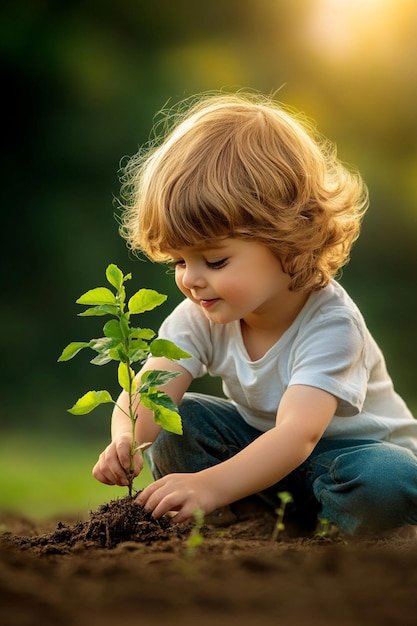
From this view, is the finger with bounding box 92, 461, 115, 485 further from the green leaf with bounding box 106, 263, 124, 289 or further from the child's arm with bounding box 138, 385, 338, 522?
the green leaf with bounding box 106, 263, 124, 289

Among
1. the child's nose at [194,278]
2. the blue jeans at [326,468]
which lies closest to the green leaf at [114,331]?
the child's nose at [194,278]

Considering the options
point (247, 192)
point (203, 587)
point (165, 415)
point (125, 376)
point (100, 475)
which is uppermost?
point (247, 192)

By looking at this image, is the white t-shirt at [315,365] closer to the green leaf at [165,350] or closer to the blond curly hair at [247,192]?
the blond curly hair at [247,192]

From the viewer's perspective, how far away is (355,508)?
2.64 metres

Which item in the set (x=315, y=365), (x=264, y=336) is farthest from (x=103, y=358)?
(x=264, y=336)

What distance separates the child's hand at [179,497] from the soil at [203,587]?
17cm

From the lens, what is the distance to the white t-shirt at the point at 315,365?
262 centimetres

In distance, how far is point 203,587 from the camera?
140 centimetres

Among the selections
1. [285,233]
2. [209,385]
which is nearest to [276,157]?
[285,233]

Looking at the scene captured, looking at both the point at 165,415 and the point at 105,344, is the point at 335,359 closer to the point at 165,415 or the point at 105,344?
the point at 165,415

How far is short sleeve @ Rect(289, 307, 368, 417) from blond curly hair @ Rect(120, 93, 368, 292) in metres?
0.15

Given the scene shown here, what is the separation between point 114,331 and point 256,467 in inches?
21.9

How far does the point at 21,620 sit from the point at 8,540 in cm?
100

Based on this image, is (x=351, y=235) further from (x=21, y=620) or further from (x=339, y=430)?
(x=21, y=620)
